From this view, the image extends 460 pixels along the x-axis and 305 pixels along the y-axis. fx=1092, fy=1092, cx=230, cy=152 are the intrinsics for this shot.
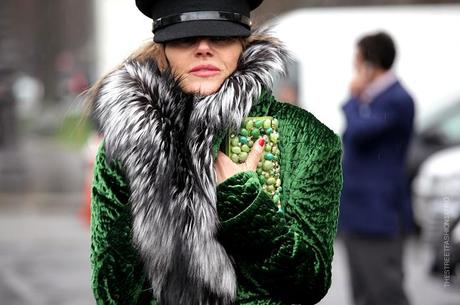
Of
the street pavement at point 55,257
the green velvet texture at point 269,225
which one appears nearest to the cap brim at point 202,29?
the green velvet texture at point 269,225

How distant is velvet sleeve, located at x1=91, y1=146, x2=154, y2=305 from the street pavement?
211 inches

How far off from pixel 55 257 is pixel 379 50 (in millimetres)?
4786

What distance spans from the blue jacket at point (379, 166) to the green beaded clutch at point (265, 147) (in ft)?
11.4

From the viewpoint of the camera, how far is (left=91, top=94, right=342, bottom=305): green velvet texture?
2.46 metres

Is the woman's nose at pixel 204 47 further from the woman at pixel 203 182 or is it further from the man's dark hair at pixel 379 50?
the man's dark hair at pixel 379 50

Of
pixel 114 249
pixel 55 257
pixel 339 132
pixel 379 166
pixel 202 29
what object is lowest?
pixel 55 257

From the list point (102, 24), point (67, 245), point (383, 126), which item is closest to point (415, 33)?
point (67, 245)

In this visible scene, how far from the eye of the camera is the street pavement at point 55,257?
8227mm

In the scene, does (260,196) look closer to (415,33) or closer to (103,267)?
(103,267)

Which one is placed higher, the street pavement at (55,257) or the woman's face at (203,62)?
the woman's face at (203,62)

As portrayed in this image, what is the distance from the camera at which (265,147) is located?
8.34 ft

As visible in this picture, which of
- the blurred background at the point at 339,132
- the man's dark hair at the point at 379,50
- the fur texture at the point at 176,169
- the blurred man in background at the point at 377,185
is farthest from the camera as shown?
the blurred background at the point at 339,132

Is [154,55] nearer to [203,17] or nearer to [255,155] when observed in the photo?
[203,17]

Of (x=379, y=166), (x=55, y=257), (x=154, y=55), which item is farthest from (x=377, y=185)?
(x=55, y=257)
